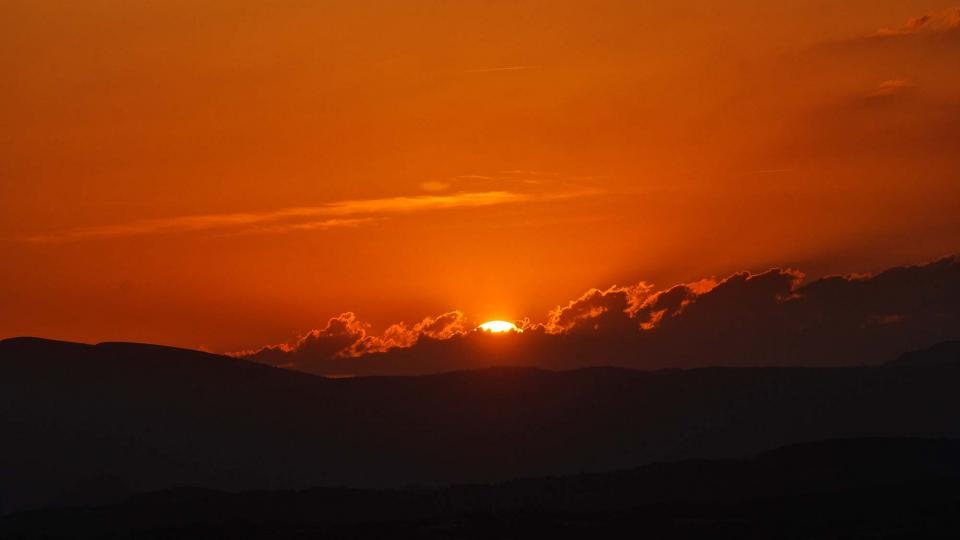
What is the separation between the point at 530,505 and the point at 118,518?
34.9 meters

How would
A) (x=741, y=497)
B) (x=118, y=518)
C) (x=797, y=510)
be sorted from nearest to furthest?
(x=797, y=510) → (x=741, y=497) → (x=118, y=518)

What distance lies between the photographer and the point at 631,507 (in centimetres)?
12875

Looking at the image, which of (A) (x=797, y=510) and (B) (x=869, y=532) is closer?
(B) (x=869, y=532)

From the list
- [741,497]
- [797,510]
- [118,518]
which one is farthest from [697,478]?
[118,518]

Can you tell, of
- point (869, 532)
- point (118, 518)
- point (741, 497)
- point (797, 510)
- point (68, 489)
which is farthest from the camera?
point (68, 489)

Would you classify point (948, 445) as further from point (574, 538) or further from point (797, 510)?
point (574, 538)

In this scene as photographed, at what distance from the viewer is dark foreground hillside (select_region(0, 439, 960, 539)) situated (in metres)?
113

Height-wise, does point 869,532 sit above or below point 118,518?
below

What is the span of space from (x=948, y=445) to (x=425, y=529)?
5584cm

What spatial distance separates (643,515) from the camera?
120 metres

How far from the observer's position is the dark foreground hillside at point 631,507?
11344 centimetres

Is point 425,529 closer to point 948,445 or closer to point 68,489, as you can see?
point 948,445

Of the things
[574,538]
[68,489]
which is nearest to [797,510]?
[574,538]

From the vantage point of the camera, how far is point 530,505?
14200 centimetres
